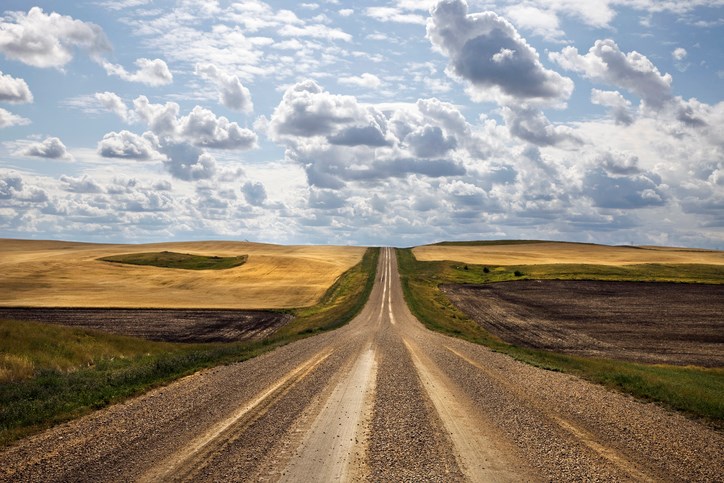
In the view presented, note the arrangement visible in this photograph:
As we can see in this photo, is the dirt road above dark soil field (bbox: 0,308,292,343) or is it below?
above

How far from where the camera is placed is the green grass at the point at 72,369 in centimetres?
1402

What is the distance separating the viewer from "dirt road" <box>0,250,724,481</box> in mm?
9688

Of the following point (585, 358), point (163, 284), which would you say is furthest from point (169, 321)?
point (585, 358)

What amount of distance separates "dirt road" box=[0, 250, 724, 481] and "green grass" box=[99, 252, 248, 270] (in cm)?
9032

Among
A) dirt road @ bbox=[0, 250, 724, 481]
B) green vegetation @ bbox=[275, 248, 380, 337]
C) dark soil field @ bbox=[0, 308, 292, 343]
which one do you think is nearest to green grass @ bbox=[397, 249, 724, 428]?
dirt road @ bbox=[0, 250, 724, 481]

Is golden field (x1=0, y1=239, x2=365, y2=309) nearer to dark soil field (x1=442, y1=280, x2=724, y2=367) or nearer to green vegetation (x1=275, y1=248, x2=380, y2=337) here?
green vegetation (x1=275, y1=248, x2=380, y2=337)

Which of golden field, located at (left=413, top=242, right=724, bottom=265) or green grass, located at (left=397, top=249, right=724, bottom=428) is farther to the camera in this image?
golden field, located at (left=413, top=242, right=724, bottom=265)

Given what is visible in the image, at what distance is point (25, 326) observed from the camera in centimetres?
2992

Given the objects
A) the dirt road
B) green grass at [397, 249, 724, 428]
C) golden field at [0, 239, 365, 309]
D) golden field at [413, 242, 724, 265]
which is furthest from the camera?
golden field at [413, 242, 724, 265]

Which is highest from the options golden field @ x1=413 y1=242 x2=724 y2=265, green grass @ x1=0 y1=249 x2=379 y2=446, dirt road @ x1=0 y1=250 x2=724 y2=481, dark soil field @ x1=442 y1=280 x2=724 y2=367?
golden field @ x1=413 y1=242 x2=724 y2=265

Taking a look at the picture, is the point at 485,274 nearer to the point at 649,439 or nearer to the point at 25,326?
the point at 25,326

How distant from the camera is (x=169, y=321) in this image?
181 ft

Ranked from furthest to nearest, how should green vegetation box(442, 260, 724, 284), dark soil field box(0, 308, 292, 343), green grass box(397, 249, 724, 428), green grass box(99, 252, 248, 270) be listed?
green grass box(99, 252, 248, 270), green vegetation box(442, 260, 724, 284), dark soil field box(0, 308, 292, 343), green grass box(397, 249, 724, 428)

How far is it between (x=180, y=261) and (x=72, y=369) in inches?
3560
